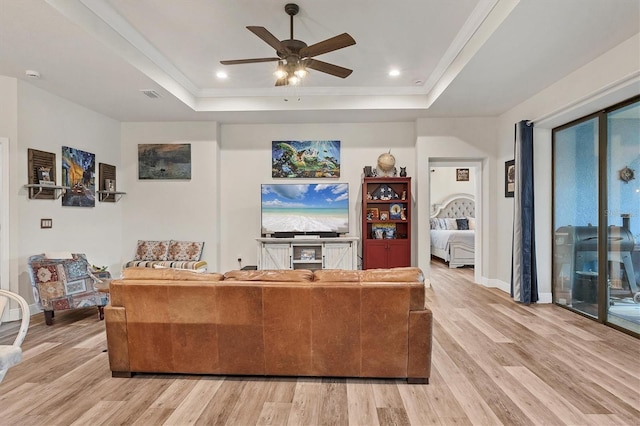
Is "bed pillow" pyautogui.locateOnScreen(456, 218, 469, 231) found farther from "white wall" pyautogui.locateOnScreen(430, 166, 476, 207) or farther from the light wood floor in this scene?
the light wood floor

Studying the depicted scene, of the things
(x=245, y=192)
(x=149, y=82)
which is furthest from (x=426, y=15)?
(x=245, y=192)

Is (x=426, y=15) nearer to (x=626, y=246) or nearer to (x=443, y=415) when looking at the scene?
(x=626, y=246)

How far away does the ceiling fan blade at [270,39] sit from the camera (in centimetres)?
259

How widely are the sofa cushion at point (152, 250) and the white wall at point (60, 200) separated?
1.31 feet

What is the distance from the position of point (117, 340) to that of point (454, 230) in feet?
25.7

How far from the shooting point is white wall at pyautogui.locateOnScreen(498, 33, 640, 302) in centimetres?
311

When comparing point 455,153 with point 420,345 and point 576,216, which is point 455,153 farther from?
point 420,345

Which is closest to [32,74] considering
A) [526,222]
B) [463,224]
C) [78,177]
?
[78,177]

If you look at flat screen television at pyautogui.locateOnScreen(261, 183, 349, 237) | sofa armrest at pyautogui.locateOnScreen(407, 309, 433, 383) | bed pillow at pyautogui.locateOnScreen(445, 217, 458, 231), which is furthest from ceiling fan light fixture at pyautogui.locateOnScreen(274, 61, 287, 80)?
bed pillow at pyautogui.locateOnScreen(445, 217, 458, 231)

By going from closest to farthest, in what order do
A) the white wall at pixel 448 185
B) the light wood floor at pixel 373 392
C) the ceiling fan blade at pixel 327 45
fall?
1. the light wood floor at pixel 373 392
2. the ceiling fan blade at pixel 327 45
3. the white wall at pixel 448 185

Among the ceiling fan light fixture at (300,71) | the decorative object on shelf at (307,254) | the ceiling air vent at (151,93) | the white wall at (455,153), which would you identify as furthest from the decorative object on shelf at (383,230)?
the ceiling air vent at (151,93)

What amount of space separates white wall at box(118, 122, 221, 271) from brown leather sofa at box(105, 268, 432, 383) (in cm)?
339

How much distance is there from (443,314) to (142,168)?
5.37m

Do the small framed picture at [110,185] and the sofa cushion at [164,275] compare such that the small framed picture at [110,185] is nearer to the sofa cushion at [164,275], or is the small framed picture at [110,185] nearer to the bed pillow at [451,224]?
the sofa cushion at [164,275]
